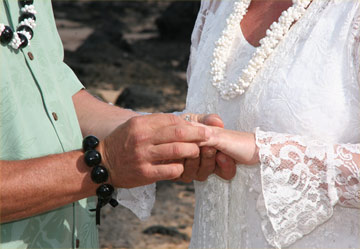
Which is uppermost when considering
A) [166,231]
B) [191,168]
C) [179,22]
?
[191,168]

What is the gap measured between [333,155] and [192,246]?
88 centimetres

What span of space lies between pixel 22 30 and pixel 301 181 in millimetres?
1183

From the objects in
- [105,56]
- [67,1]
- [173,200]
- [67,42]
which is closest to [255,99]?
[173,200]

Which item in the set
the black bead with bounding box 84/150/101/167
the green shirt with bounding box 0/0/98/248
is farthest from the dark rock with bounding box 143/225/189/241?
the black bead with bounding box 84/150/101/167

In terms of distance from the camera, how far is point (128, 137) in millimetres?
2031

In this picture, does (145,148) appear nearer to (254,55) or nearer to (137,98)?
(254,55)

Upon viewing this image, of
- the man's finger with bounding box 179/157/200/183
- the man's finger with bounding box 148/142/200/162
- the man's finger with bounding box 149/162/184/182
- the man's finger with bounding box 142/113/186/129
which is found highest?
the man's finger with bounding box 142/113/186/129

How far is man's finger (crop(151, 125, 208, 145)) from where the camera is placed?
2.08 m

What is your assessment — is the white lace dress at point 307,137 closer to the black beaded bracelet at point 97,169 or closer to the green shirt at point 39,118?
the black beaded bracelet at point 97,169

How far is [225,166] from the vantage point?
2.31m

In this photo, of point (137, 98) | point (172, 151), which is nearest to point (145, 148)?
point (172, 151)

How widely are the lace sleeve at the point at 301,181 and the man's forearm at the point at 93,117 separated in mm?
691

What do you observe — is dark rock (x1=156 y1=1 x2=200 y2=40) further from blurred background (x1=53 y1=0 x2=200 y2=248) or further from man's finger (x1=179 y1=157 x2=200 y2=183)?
man's finger (x1=179 y1=157 x2=200 y2=183)

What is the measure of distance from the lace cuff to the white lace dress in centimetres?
42
